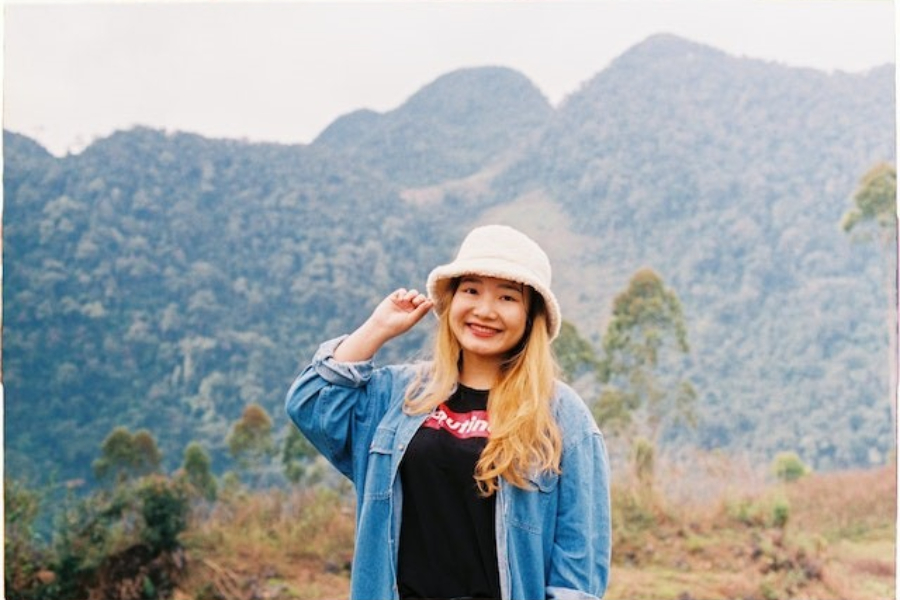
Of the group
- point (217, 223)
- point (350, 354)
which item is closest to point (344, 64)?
point (217, 223)

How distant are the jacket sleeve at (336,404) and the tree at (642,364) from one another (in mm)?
4119

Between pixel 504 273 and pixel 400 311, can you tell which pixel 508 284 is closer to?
pixel 504 273

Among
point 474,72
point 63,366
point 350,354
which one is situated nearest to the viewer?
point 350,354

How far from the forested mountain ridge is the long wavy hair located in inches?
169

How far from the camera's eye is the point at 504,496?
1607 mm

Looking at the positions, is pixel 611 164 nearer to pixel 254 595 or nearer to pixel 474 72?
pixel 474 72

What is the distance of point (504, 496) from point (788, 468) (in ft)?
15.0

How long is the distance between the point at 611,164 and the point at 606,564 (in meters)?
5.35

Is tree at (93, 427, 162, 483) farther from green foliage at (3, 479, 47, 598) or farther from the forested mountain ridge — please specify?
green foliage at (3, 479, 47, 598)

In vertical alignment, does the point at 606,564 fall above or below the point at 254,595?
above

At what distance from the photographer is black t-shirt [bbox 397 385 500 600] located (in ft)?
5.22

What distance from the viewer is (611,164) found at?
A: 677cm

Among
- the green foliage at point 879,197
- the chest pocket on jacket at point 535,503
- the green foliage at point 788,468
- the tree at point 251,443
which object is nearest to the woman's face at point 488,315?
the chest pocket on jacket at point 535,503

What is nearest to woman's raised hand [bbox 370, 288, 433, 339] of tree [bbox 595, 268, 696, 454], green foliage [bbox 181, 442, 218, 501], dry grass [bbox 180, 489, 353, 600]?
dry grass [bbox 180, 489, 353, 600]
